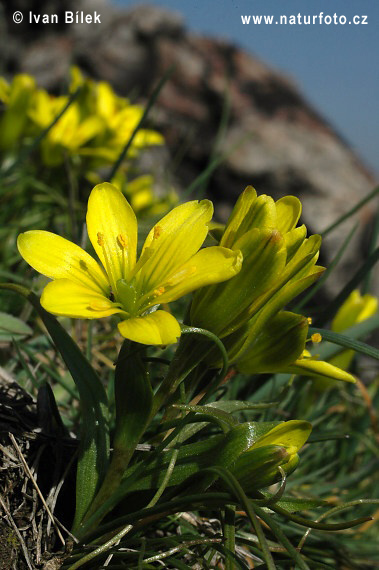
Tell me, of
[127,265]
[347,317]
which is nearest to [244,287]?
[127,265]

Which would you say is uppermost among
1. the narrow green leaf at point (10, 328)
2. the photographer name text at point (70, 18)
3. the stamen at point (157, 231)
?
the photographer name text at point (70, 18)

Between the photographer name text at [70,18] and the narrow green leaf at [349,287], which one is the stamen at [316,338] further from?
the photographer name text at [70,18]

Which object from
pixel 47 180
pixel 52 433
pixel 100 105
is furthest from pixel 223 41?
pixel 52 433

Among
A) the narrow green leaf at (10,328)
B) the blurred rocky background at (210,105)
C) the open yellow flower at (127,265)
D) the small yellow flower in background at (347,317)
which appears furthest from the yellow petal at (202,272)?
the blurred rocky background at (210,105)

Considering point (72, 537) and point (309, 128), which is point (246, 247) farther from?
point (309, 128)

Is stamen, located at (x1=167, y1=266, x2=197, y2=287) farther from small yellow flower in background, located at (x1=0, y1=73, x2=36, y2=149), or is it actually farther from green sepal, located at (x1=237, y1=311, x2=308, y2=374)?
small yellow flower in background, located at (x1=0, y1=73, x2=36, y2=149)
